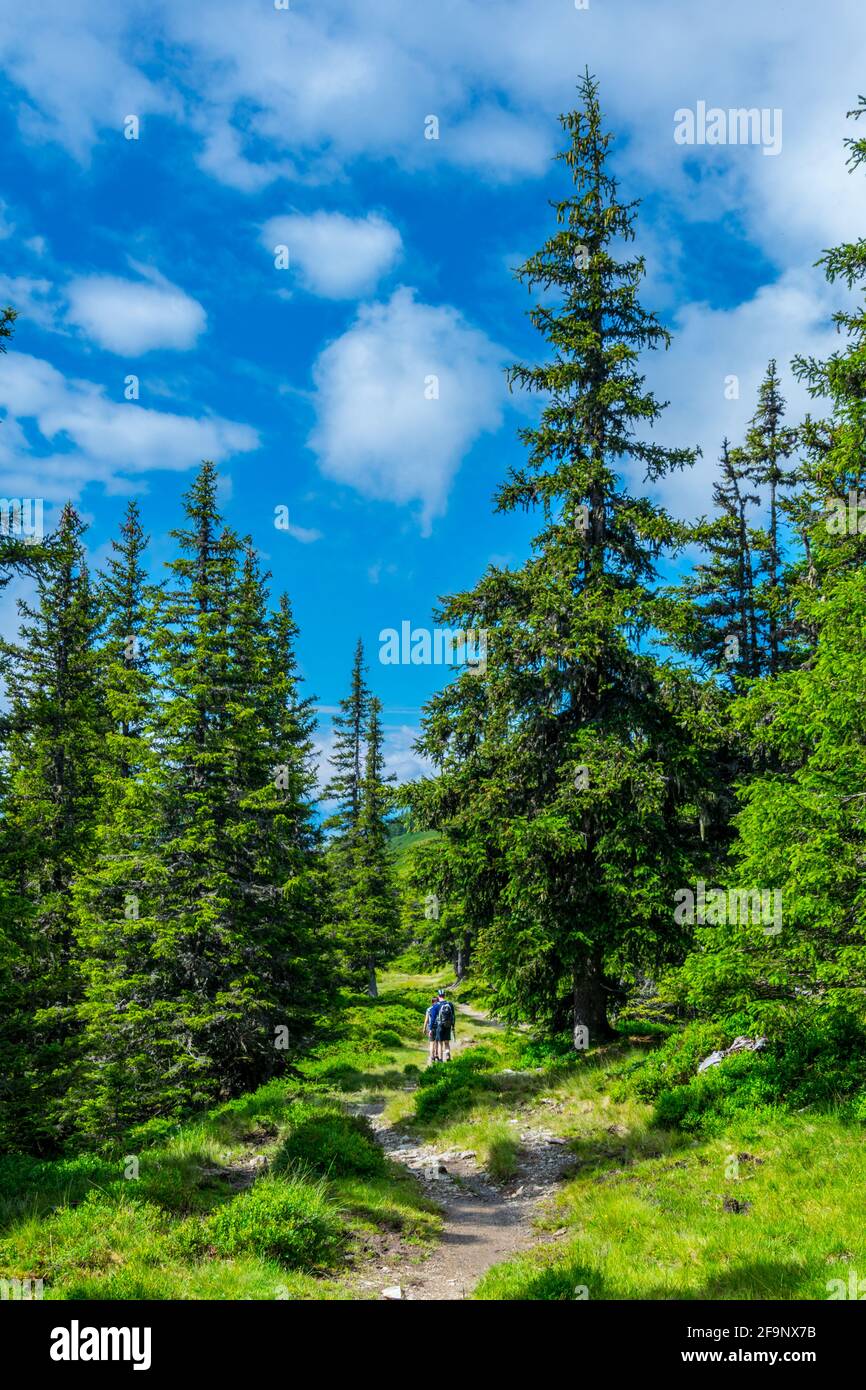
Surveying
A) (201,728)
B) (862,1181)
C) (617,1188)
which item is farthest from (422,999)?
(862,1181)

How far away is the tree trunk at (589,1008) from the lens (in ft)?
52.7

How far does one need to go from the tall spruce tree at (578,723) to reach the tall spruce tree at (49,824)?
911cm

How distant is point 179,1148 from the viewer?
11023 mm

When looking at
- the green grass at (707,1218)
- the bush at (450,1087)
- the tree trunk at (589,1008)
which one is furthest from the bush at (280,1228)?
the tree trunk at (589,1008)

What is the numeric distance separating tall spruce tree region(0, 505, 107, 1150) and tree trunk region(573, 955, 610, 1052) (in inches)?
451

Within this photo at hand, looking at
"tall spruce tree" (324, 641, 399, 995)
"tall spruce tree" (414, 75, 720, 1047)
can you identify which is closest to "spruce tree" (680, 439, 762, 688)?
"tall spruce tree" (414, 75, 720, 1047)

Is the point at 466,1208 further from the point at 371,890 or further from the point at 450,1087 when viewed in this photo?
the point at 371,890

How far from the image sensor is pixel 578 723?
16.8m

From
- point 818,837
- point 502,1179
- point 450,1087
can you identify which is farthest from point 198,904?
point 818,837

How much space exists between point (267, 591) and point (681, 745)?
57.9 ft

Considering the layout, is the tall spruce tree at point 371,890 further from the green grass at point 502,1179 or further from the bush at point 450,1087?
the green grass at point 502,1179

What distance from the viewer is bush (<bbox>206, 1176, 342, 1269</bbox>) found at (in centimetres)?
740

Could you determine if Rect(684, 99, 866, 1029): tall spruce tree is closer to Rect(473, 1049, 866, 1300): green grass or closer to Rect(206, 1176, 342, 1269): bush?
Rect(473, 1049, 866, 1300): green grass
